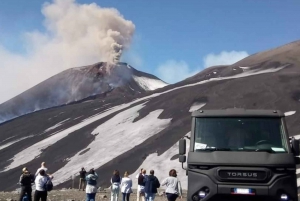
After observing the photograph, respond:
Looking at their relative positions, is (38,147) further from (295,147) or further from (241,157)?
(295,147)

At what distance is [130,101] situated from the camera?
91312 mm

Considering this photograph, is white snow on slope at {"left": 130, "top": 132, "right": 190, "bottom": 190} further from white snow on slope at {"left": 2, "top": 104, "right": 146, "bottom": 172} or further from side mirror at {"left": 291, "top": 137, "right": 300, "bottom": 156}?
side mirror at {"left": 291, "top": 137, "right": 300, "bottom": 156}

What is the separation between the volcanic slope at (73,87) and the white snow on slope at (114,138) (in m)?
80.7

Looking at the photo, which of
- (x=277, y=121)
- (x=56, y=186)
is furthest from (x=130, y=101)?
(x=277, y=121)

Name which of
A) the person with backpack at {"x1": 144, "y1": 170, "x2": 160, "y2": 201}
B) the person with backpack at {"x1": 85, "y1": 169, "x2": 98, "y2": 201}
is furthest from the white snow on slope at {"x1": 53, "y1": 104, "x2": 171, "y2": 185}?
the person with backpack at {"x1": 144, "y1": 170, "x2": 160, "y2": 201}

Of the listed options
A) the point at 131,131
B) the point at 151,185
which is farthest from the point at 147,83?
the point at 151,185

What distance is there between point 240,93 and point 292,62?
95.9 ft

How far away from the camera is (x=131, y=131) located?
2621 inches

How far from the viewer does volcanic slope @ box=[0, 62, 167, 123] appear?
15925cm

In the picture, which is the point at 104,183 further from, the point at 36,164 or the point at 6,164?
the point at 6,164

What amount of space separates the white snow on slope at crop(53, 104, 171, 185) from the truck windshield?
41.6m

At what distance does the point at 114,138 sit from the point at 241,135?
54.5 meters

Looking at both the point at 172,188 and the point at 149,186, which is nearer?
the point at 172,188

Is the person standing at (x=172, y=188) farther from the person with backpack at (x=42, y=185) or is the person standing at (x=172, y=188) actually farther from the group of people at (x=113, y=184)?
the person with backpack at (x=42, y=185)
